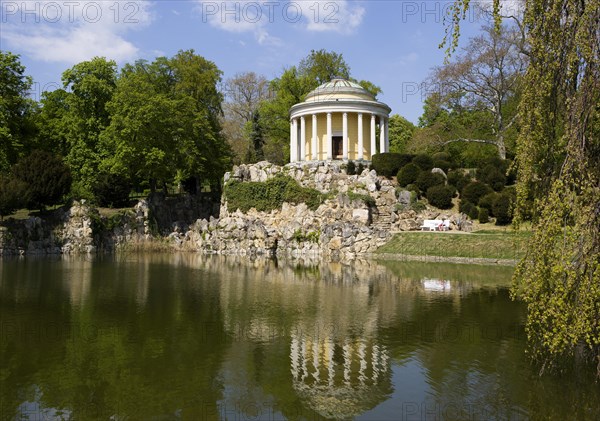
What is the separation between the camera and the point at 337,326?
13320mm

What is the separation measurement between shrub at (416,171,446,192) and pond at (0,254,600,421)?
20.9 m

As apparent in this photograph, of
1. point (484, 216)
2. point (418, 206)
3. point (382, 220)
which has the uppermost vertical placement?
point (418, 206)

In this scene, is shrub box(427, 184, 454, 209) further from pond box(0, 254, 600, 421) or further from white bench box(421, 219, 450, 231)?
pond box(0, 254, 600, 421)

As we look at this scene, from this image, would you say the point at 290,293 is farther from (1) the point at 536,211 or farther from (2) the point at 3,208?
(2) the point at 3,208

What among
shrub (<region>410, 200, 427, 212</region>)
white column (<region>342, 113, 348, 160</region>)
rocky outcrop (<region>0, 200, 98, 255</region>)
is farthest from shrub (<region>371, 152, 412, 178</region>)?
rocky outcrop (<region>0, 200, 98, 255</region>)

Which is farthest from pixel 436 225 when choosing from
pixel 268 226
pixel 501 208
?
pixel 268 226

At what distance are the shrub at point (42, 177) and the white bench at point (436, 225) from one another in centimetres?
2836

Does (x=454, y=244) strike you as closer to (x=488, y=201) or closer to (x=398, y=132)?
(x=488, y=201)

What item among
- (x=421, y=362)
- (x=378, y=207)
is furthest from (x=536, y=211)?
(x=378, y=207)

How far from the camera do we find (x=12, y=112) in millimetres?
42219

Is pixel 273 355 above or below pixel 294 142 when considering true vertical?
below

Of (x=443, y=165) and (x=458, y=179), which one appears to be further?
(x=443, y=165)

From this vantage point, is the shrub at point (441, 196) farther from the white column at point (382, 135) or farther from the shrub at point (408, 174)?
the white column at point (382, 135)

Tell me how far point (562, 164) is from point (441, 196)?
30959mm
